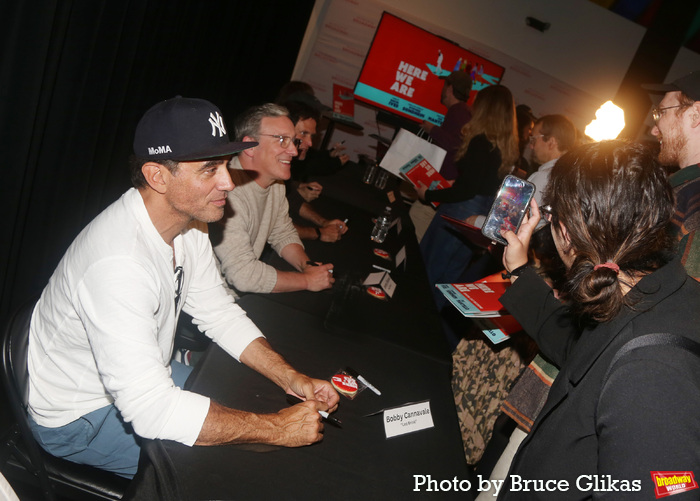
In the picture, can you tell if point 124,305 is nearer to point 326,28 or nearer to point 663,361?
point 663,361

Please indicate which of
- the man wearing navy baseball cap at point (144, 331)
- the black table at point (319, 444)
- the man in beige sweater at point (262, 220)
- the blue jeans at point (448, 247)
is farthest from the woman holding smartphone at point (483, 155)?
the man wearing navy baseball cap at point (144, 331)

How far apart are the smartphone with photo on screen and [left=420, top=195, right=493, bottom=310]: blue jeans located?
211 centimetres

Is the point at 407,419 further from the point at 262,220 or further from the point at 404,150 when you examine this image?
the point at 404,150

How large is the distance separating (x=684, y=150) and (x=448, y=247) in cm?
231

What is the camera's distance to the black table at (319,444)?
3.66 feet

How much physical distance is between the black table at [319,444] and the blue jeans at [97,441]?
317 mm

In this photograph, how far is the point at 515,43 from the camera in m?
7.42

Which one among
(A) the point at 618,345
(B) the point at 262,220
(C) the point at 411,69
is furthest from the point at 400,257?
(C) the point at 411,69

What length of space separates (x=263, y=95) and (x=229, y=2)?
2.00m

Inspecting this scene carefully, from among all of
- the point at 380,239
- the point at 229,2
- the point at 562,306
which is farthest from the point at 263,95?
the point at 562,306

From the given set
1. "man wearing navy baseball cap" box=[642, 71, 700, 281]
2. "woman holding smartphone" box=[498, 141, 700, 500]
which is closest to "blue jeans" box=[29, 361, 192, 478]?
"woman holding smartphone" box=[498, 141, 700, 500]

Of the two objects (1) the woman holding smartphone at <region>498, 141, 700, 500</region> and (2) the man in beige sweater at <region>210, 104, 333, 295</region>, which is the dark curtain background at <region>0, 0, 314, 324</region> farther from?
(1) the woman holding smartphone at <region>498, 141, 700, 500</region>

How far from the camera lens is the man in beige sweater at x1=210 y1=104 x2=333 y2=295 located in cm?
214

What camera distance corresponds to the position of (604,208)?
1.18 m
